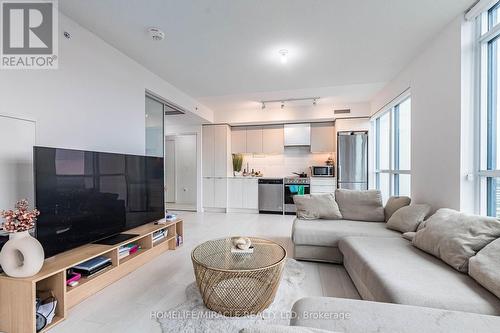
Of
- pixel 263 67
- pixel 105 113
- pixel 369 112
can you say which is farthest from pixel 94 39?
pixel 369 112

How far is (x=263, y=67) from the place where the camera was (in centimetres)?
332

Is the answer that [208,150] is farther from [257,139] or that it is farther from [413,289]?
[413,289]

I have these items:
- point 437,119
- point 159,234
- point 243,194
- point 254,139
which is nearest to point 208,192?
point 243,194

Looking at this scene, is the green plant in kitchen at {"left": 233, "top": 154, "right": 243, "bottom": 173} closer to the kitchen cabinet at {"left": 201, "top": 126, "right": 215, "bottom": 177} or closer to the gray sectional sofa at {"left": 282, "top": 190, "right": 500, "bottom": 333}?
the kitchen cabinet at {"left": 201, "top": 126, "right": 215, "bottom": 177}

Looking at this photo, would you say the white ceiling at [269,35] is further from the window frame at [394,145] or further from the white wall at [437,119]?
the window frame at [394,145]

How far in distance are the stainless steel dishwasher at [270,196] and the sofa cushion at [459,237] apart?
3830mm

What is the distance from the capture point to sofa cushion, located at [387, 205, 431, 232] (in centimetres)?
241

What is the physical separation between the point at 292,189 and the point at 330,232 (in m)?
3.00

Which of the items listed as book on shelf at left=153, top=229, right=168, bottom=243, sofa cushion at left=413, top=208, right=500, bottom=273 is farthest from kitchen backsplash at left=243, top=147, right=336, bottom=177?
sofa cushion at left=413, top=208, right=500, bottom=273

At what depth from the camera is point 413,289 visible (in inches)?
51.8

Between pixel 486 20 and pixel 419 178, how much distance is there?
1717 millimetres

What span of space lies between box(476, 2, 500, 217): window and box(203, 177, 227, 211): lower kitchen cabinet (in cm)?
478

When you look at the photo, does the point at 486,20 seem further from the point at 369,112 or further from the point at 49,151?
the point at 49,151

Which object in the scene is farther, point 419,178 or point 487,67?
point 419,178
